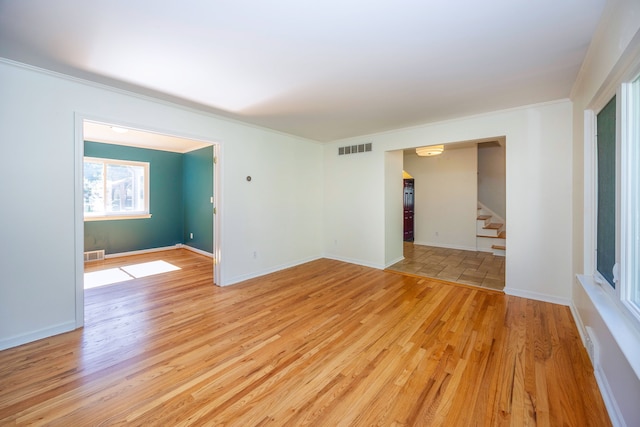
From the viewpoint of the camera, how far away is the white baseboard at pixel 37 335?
2219 mm

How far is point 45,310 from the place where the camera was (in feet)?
7.92

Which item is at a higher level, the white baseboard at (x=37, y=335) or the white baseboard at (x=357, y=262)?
the white baseboard at (x=357, y=262)

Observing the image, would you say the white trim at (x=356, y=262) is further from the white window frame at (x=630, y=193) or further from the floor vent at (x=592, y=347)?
the white window frame at (x=630, y=193)

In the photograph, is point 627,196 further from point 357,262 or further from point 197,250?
point 197,250

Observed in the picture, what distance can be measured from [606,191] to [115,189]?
7.68 metres

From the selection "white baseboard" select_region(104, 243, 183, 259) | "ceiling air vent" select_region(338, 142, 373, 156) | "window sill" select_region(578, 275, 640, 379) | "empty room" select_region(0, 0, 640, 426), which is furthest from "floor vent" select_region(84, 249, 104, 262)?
"window sill" select_region(578, 275, 640, 379)

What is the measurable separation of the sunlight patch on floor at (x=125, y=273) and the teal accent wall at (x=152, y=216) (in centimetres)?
115

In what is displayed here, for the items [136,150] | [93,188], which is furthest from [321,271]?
[93,188]

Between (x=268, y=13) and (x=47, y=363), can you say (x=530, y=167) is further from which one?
(x=47, y=363)

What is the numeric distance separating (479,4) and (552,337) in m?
2.78

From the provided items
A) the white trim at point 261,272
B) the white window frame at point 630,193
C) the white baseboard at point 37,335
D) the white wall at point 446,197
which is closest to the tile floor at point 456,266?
the white wall at point 446,197

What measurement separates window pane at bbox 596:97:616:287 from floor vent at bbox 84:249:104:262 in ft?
24.3

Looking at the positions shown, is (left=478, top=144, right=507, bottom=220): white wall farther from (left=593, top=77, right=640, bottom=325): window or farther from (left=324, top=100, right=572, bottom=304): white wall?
(left=593, top=77, right=640, bottom=325): window

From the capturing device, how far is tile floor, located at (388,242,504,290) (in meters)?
3.97
